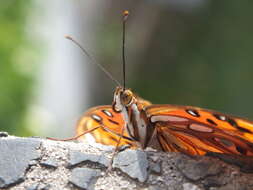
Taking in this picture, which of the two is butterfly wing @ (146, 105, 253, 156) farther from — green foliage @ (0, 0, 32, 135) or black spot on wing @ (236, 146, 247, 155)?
green foliage @ (0, 0, 32, 135)

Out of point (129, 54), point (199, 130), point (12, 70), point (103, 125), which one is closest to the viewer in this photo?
point (199, 130)

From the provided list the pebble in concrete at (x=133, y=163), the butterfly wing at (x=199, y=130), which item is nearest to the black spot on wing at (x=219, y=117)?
the butterfly wing at (x=199, y=130)

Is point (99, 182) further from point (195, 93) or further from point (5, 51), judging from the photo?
point (195, 93)

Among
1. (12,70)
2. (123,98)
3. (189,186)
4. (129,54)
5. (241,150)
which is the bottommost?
(129,54)

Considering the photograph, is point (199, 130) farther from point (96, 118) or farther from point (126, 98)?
point (96, 118)

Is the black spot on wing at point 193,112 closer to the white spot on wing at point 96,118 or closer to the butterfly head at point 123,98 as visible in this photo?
the butterfly head at point 123,98

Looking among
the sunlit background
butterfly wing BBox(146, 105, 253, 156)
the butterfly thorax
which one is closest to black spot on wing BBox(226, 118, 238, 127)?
butterfly wing BBox(146, 105, 253, 156)

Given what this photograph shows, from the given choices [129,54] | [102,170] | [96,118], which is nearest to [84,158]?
[102,170]

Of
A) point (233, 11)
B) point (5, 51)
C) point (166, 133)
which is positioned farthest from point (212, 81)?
point (166, 133)
